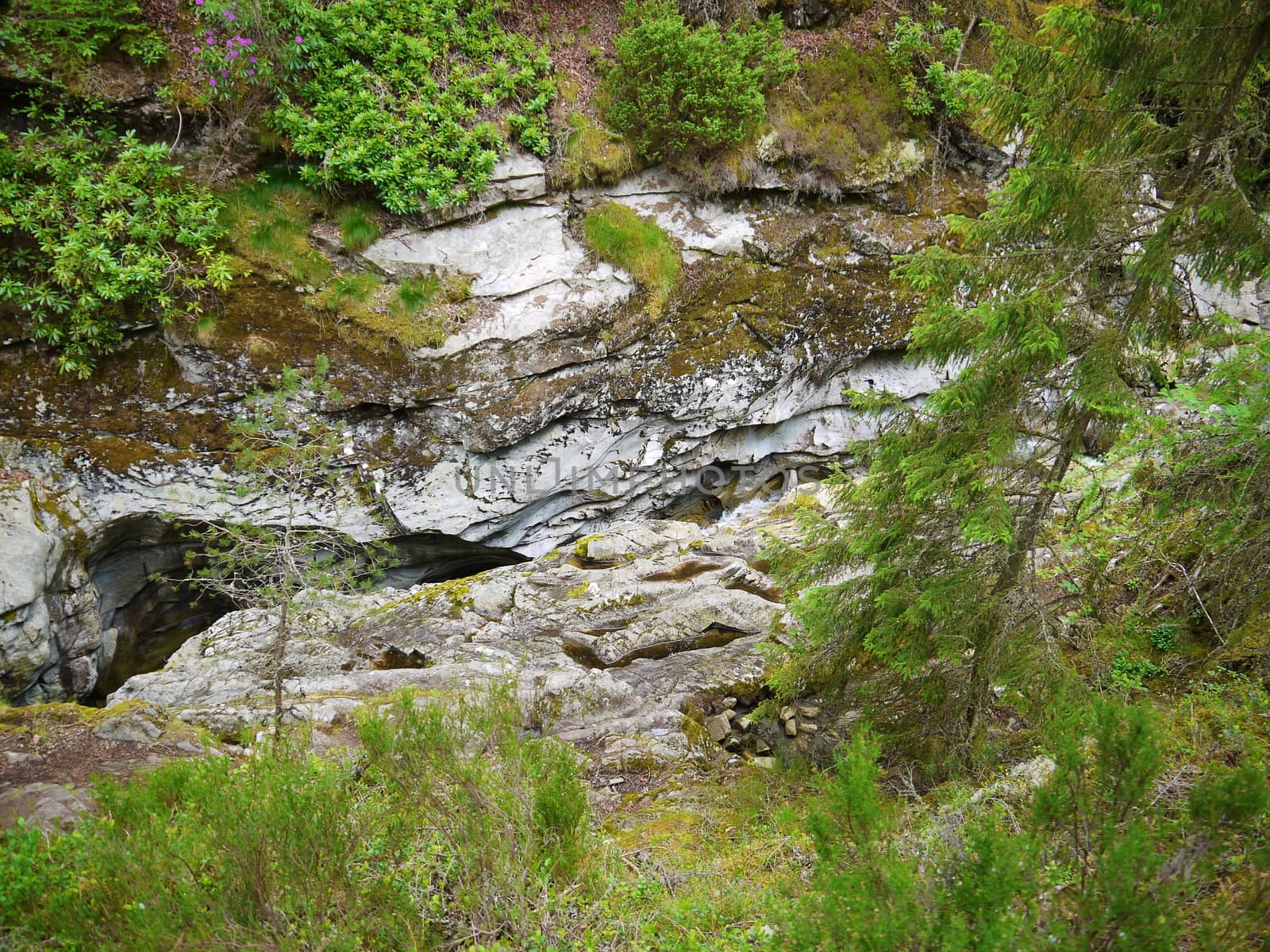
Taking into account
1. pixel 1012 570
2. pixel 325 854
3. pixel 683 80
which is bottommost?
pixel 325 854

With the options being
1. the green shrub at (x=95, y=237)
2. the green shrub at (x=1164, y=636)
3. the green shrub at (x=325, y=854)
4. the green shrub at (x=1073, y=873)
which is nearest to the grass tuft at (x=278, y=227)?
the green shrub at (x=95, y=237)

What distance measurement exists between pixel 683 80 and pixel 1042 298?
8.57 m

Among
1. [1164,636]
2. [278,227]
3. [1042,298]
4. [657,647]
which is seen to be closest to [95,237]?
[278,227]

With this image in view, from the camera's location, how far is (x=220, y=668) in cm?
859

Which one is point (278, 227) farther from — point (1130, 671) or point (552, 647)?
point (1130, 671)

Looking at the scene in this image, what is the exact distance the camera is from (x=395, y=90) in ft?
32.8

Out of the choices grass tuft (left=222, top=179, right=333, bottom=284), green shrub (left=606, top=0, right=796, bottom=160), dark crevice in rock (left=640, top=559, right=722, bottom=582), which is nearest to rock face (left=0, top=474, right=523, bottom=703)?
grass tuft (left=222, top=179, right=333, bottom=284)

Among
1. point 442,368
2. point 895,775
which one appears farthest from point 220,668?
point 895,775

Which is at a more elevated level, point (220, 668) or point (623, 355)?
point (623, 355)

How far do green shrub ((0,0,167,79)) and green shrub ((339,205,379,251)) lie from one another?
3.10m

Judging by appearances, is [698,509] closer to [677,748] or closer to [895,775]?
[677,748]

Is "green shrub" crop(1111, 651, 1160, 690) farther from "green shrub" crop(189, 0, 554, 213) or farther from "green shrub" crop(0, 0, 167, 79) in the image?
"green shrub" crop(0, 0, 167, 79)

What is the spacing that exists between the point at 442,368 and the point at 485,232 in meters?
2.42

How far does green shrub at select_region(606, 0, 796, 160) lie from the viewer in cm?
1034
